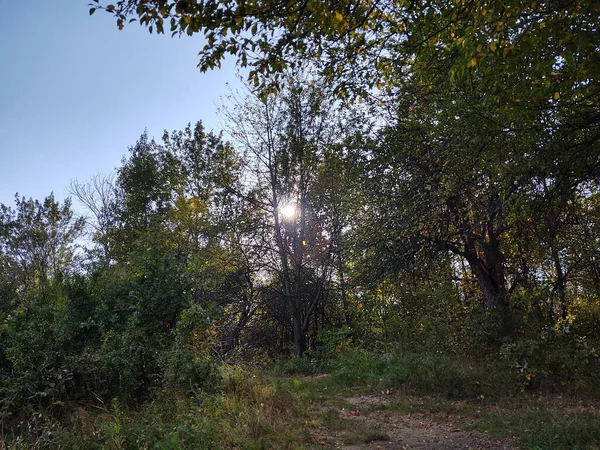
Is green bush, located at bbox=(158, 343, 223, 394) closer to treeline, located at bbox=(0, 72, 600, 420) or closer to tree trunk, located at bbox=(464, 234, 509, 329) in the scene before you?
treeline, located at bbox=(0, 72, 600, 420)

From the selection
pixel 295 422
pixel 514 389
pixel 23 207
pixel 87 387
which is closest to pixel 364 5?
pixel 295 422

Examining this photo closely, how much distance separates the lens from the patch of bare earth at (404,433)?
543 cm

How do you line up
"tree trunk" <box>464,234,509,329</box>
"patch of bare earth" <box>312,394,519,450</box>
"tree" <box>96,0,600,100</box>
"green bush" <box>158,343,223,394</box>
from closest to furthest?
1. "tree" <box>96,0,600,100</box>
2. "patch of bare earth" <box>312,394,519,450</box>
3. "green bush" <box>158,343,223,394</box>
4. "tree trunk" <box>464,234,509,329</box>

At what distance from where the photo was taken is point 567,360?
25.1 ft

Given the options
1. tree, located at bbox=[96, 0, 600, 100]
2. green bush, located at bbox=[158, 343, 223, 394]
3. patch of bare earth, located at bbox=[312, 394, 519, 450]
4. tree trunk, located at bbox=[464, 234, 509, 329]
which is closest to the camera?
tree, located at bbox=[96, 0, 600, 100]

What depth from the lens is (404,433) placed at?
240 inches

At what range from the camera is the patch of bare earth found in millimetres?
5426

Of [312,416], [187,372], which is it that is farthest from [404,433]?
[187,372]

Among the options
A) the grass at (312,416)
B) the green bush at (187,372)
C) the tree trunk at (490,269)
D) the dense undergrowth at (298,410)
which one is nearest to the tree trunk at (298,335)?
the dense undergrowth at (298,410)

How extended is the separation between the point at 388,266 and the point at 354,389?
2.84 m

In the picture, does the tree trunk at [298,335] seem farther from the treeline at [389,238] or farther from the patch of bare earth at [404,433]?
the patch of bare earth at [404,433]

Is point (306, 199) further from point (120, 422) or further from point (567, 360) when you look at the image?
point (120, 422)

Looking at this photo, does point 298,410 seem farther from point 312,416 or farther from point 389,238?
point 389,238

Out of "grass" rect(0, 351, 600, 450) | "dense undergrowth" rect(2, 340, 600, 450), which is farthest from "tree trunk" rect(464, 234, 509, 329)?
"grass" rect(0, 351, 600, 450)
